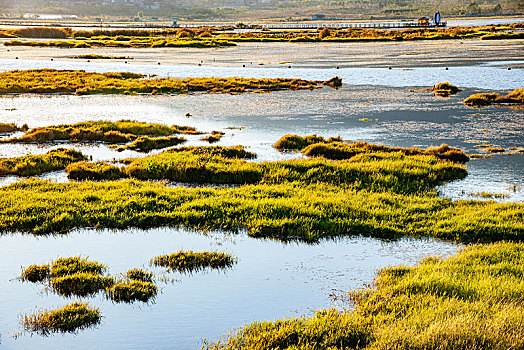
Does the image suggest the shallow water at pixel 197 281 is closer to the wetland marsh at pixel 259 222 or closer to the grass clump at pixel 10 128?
the wetland marsh at pixel 259 222

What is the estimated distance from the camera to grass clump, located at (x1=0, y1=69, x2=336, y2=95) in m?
53.8

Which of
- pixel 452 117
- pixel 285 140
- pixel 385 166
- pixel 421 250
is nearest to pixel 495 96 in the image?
pixel 452 117

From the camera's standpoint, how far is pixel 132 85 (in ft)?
184

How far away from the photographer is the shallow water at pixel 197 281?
31.0ft

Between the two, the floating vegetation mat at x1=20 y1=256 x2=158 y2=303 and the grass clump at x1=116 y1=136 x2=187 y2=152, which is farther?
the grass clump at x1=116 y1=136 x2=187 y2=152

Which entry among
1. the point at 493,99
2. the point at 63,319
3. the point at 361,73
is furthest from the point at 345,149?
the point at 361,73

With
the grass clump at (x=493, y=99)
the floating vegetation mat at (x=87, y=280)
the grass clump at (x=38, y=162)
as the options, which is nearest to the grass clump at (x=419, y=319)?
the floating vegetation mat at (x=87, y=280)

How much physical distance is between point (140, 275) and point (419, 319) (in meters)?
5.97

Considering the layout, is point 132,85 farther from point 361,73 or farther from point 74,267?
point 74,267

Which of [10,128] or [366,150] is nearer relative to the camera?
[366,150]

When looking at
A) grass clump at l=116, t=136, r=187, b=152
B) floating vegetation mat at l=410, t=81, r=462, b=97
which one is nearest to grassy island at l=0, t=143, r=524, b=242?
grass clump at l=116, t=136, r=187, b=152

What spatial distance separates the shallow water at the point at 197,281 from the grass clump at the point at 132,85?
40.0 m

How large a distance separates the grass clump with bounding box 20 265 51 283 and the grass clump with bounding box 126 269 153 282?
185 cm

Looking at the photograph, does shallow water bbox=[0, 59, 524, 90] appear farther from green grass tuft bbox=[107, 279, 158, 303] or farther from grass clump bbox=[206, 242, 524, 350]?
green grass tuft bbox=[107, 279, 158, 303]
